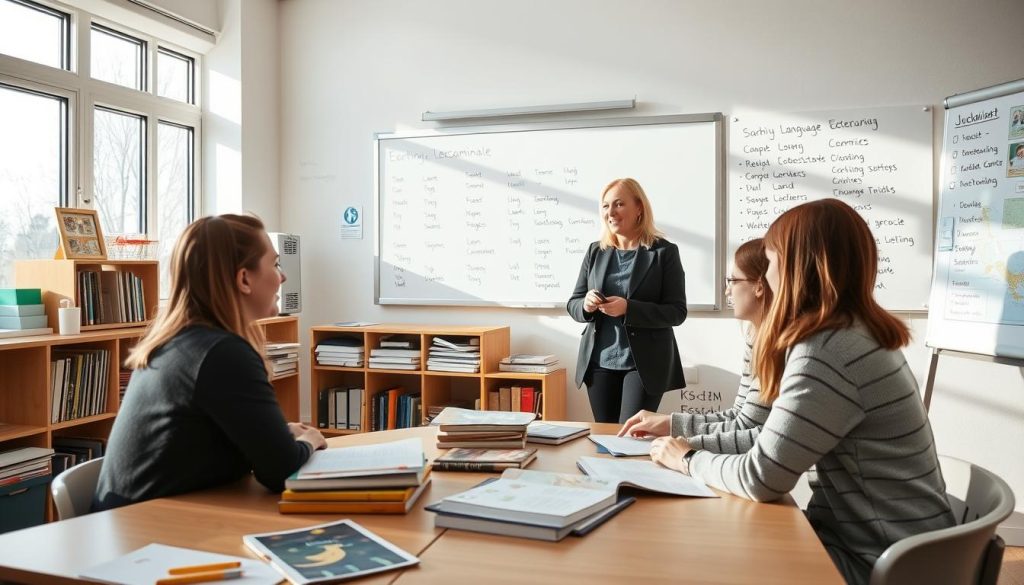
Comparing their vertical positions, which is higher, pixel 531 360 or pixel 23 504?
pixel 531 360

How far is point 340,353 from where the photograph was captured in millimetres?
4402

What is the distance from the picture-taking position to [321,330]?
14.7ft

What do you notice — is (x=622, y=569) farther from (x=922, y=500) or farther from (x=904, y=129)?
(x=904, y=129)

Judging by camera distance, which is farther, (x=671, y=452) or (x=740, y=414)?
A: (x=740, y=414)

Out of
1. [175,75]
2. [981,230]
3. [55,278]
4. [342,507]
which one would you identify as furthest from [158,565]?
[175,75]

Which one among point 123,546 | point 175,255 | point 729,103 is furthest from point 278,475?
point 729,103

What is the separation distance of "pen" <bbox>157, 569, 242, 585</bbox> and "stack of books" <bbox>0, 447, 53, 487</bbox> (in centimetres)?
233

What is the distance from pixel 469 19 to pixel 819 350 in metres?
3.57

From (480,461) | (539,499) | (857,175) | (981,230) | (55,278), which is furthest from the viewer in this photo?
(857,175)

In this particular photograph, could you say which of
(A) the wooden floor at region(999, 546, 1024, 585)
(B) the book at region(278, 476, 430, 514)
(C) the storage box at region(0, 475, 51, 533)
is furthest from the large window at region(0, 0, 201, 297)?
(A) the wooden floor at region(999, 546, 1024, 585)

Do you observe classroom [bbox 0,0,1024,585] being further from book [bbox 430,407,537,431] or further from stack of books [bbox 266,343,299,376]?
book [bbox 430,407,537,431]

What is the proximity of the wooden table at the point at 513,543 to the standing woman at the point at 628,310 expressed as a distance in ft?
5.06

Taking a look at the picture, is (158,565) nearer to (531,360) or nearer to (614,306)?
(614,306)

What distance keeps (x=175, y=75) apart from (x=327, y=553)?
4.15 metres
